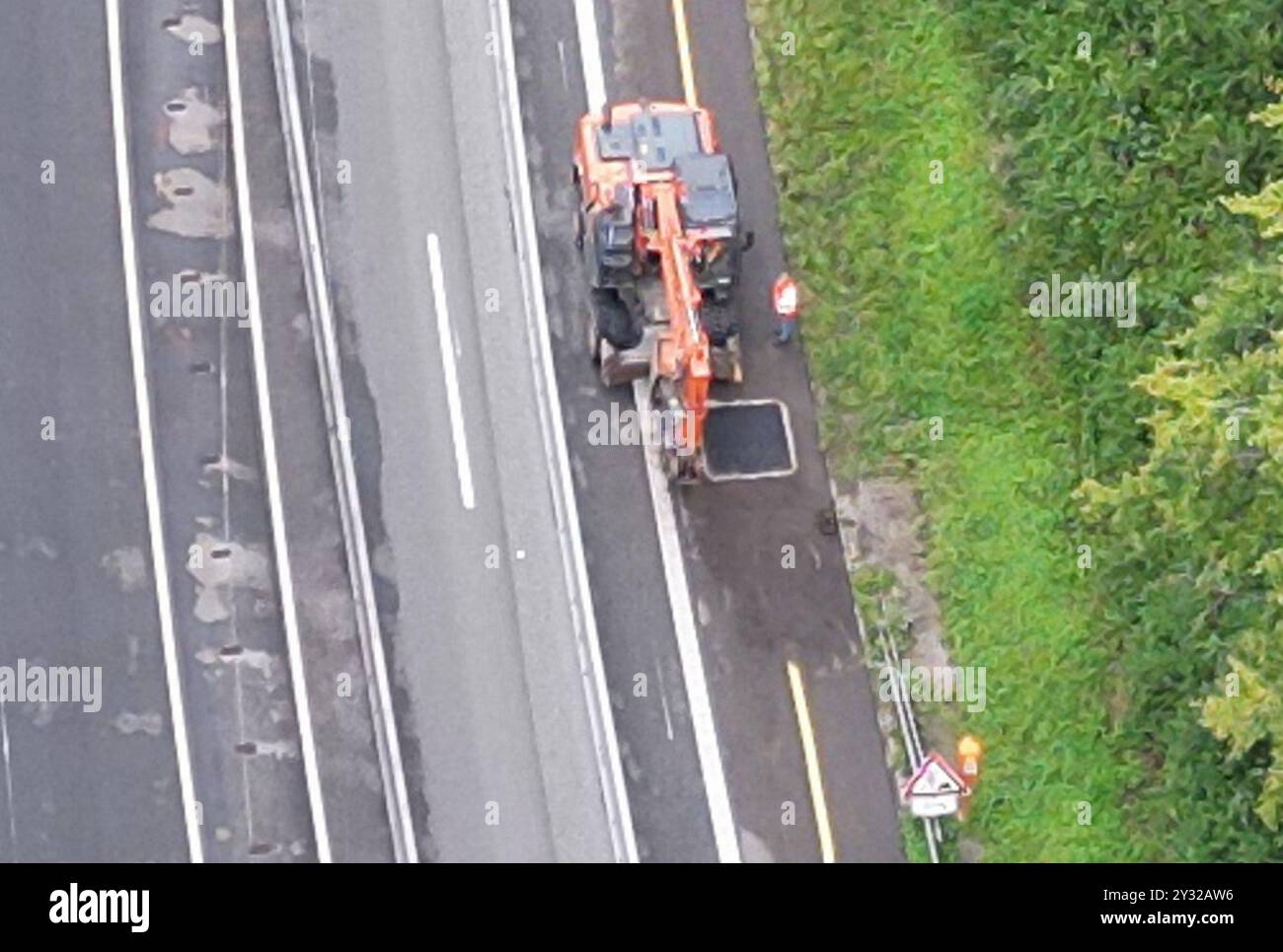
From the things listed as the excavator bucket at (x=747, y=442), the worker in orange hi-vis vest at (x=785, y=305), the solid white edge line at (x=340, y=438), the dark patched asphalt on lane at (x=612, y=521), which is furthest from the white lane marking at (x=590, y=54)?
the excavator bucket at (x=747, y=442)

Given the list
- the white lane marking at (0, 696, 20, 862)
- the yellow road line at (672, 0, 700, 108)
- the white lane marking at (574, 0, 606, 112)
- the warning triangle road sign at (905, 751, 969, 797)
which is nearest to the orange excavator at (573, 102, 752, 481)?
the white lane marking at (574, 0, 606, 112)

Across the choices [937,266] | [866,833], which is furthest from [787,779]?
[937,266]

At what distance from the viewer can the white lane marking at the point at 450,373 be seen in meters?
39.7

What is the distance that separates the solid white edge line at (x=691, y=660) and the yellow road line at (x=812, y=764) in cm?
123

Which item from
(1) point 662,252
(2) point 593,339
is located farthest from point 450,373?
(1) point 662,252

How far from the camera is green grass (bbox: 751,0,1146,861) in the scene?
124ft

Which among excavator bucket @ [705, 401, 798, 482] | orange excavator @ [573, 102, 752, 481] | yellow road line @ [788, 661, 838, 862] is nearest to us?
yellow road line @ [788, 661, 838, 862]

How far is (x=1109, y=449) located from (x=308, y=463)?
1212cm

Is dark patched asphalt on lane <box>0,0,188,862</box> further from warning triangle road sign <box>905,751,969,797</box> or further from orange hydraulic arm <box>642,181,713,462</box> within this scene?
warning triangle road sign <box>905,751,969,797</box>

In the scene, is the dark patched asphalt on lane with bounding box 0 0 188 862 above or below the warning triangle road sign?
above

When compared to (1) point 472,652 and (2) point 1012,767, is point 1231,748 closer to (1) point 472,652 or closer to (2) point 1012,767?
(2) point 1012,767

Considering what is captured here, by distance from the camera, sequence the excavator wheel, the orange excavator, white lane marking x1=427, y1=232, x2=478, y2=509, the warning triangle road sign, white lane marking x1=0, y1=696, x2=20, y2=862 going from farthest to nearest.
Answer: the excavator wheel → white lane marking x1=427, y1=232, x2=478, y2=509 → the orange excavator → white lane marking x1=0, y1=696, x2=20, y2=862 → the warning triangle road sign

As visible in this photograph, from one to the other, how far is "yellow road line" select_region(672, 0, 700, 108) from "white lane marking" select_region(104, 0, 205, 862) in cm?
911

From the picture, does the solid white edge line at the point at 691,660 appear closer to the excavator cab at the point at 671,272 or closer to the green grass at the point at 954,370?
the excavator cab at the point at 671,272
